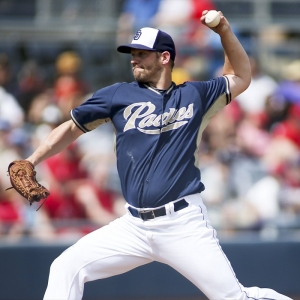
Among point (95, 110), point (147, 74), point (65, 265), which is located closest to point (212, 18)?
point (147, 74)

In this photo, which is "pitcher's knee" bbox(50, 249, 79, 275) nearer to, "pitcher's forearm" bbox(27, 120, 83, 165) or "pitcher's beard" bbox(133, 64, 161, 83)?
"pitcher's forearm" bbox(27, 120, 83, 165)

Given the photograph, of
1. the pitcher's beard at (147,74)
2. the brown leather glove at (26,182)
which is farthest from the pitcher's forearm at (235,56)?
the brown leather glove at (26,182)

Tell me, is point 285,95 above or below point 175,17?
below

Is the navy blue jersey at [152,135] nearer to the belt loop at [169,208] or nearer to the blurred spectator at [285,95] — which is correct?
the belt loop at [169,208]

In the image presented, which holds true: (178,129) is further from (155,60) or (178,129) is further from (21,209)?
(21,209)

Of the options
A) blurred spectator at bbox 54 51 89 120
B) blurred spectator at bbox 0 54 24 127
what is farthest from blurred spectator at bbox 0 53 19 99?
blurred spectator at bbox 54 51 89 120

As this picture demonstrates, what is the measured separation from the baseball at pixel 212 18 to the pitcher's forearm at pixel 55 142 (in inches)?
40.7

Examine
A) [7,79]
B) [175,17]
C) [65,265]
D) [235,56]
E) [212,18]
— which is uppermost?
[175,17]

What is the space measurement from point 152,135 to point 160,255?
2.34 ft

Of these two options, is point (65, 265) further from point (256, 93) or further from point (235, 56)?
point (256, 93)

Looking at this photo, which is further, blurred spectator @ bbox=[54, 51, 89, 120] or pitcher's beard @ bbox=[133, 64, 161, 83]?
blurred spectator @ bbox=[54, 51, 89, 120]

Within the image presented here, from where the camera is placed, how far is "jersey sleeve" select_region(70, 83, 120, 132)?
411cm

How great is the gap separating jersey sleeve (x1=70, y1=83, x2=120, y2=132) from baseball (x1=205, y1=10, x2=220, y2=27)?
675 millimetres

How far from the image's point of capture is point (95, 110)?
411cm
